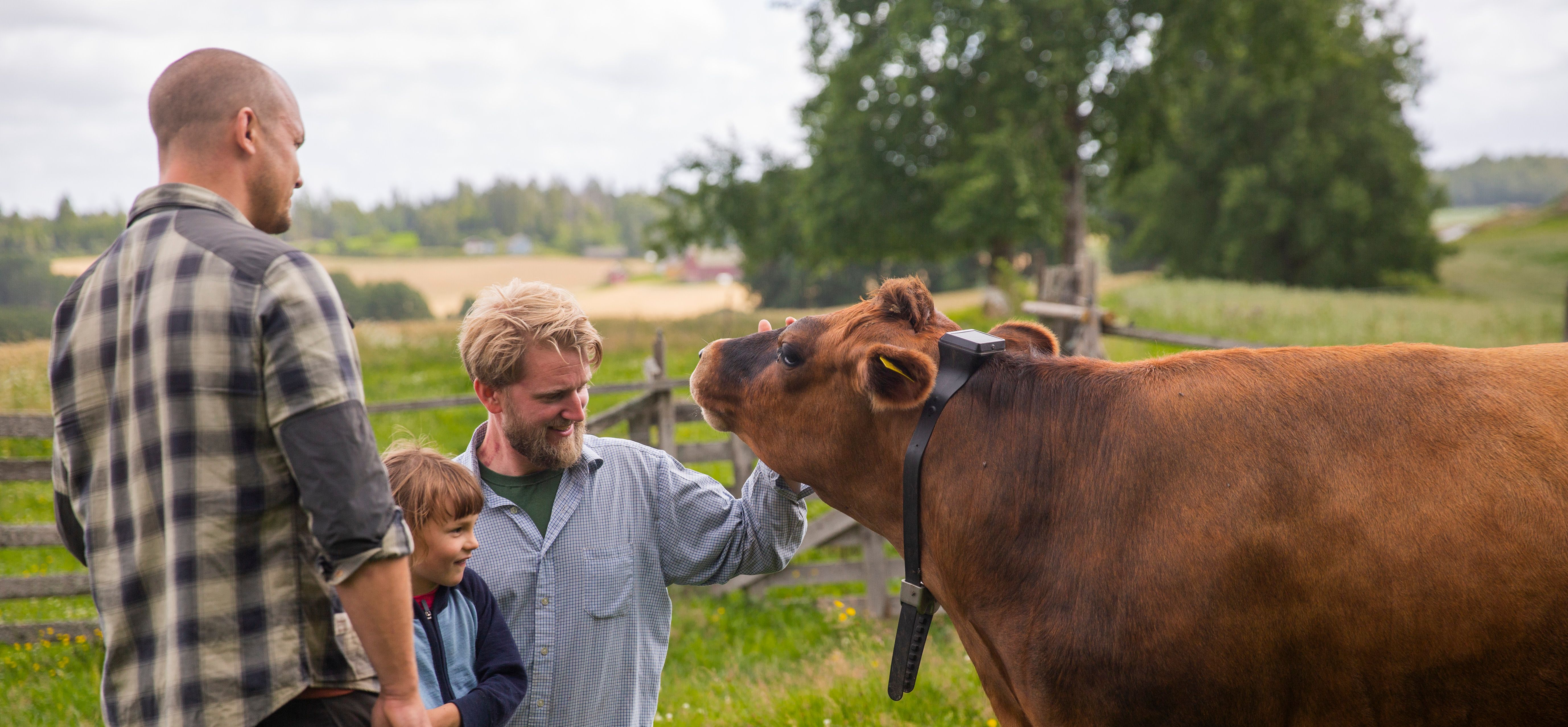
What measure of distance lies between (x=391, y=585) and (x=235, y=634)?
0.28 m

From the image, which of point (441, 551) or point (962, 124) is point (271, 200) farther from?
point (962, 124)

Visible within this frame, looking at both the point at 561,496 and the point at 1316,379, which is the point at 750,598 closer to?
the point at 561,496

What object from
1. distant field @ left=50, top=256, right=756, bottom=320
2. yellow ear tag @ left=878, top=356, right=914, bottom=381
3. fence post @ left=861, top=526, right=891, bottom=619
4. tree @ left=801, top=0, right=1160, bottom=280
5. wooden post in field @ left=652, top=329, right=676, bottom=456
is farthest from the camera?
distant field @ left=50, top=256, right=756, bottom=320

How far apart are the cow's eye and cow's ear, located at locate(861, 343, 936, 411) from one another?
0.27 m

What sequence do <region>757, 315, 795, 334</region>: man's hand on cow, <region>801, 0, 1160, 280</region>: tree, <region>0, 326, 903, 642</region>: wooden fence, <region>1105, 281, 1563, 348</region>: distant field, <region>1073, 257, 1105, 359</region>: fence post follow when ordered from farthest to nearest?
<region>801, 0, 1160, 280</region>: tree, <region>1105, 281, 1563, 348</region>: distant field, <region>1073, 257, 1105, 359</region>: fence post, <region>0, 326, 903, 642</region>: wooden fence, <region>757, 315, 795, 334</region>: man's hand on cow

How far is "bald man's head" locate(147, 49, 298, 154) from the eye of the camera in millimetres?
1748

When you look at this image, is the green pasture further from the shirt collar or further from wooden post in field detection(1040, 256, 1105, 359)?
wooden post in field detection(1040, 256, 1105, 359)

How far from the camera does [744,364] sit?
268 cm

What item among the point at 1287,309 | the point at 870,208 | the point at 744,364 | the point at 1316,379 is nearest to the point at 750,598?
the point at 744,364

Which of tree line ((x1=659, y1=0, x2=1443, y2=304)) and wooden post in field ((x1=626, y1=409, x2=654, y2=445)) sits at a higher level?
tree line ((x1=659, y1=0, x2=1443, y2=304))

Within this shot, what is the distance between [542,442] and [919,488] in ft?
3.32

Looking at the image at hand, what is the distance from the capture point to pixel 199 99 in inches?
68.9

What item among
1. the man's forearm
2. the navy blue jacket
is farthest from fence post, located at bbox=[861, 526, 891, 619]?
the man's forearm

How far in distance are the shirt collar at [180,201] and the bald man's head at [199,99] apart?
95 millimetres
